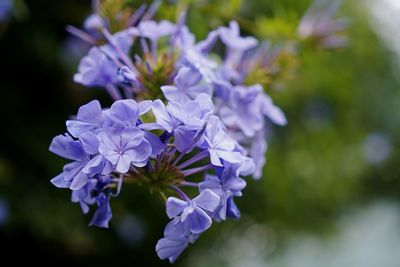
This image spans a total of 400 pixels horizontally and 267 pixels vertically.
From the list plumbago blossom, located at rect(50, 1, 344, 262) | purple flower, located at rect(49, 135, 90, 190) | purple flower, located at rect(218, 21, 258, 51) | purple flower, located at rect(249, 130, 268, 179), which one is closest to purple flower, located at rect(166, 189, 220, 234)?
plumbago blossom, located at rect(50, 1, 344, 262)

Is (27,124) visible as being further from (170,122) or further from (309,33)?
(170,122)

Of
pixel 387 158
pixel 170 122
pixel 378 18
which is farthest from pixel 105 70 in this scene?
pixel 387 158

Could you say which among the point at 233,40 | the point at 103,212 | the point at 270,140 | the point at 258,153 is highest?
the point at 233,40

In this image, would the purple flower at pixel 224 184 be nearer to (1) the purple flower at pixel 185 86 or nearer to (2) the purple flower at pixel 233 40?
(1) the purple flower at pixel 185 86

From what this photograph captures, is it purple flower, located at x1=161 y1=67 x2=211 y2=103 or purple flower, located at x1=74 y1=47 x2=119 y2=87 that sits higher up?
purple flower, located at x1=161 y1=67 x2=211 y2=103

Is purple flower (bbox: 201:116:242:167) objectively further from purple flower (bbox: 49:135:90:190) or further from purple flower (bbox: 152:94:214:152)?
purple flower (bbox: 49:135:90:190)

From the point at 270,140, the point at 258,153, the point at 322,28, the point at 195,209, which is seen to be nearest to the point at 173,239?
the point at 195,209

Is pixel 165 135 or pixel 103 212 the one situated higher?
pixel 165 135

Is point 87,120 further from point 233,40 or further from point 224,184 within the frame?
point 233,40
